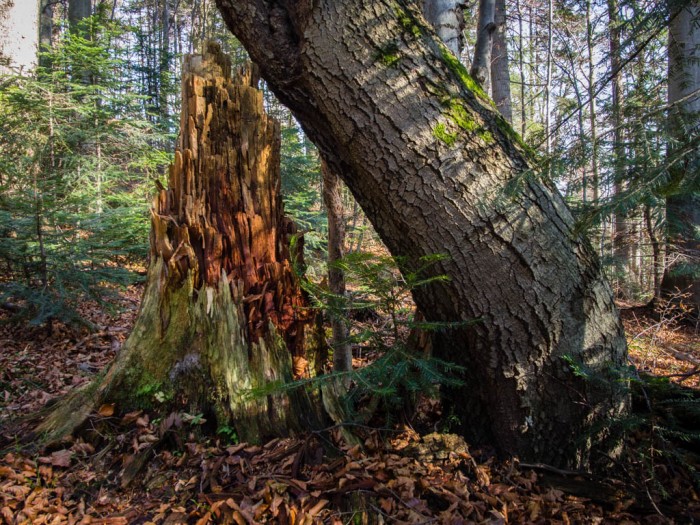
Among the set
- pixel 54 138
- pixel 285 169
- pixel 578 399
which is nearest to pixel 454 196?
pixel 578 399

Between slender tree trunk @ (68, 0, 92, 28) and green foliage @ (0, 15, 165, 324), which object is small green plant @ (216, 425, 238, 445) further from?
slender tree trunk @ (68, 0, 92, 28)

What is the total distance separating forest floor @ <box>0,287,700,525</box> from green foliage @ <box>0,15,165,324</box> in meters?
2.84

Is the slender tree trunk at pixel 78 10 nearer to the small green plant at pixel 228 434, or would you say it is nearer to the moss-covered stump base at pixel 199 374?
the moss-covered stump base at pixel 199 374

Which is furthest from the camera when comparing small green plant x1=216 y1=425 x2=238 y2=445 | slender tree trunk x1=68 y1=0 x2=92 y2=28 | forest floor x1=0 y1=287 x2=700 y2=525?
slender tree trunk x1=68 y1=0 x2=92 y2=28

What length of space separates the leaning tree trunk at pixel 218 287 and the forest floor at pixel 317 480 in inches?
7.5

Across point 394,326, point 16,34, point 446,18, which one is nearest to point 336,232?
point 394,326

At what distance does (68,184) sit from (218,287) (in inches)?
282

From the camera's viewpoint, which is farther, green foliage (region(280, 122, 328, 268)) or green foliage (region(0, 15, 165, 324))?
green foliage (region(280, 122, 328, 268))

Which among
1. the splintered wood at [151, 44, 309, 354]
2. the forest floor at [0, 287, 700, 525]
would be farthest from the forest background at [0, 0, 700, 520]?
the forest floor at [0, 287, 700, 525]

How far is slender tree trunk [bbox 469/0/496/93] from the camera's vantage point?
3930mm

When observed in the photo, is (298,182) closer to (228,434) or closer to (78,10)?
(78,10)

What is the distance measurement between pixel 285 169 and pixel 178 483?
10068mm

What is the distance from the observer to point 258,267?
2.91m

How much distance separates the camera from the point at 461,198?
7.23 feet
